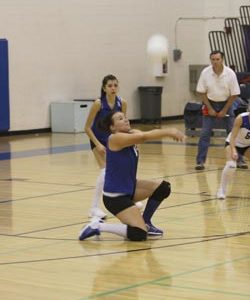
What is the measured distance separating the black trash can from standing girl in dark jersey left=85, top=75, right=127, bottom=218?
13824mm

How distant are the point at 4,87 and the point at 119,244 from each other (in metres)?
12.5

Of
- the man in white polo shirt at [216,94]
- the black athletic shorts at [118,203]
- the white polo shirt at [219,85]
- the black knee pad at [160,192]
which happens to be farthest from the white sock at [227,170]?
the white polo shirt at [219,85]

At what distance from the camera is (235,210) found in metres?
10.4

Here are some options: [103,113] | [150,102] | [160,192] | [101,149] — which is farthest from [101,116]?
[150,102]

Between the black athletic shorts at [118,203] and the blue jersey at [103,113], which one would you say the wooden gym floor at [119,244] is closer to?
the black athletic shorts at [118,203]

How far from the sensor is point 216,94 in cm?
1432

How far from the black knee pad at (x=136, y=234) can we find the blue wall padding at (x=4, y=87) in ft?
40.4

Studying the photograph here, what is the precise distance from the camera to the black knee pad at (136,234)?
8.40m

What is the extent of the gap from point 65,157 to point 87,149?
158 cm

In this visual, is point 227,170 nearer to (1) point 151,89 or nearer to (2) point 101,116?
(2) point 101,116

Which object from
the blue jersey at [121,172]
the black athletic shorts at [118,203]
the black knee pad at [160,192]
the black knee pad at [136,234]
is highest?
the blue jersey at [121,172]

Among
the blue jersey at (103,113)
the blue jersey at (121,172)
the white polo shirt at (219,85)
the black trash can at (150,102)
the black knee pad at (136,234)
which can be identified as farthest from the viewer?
the black trash can at (150,102)

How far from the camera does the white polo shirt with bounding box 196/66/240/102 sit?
14203mm

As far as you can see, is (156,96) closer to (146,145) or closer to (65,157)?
(146,145)
